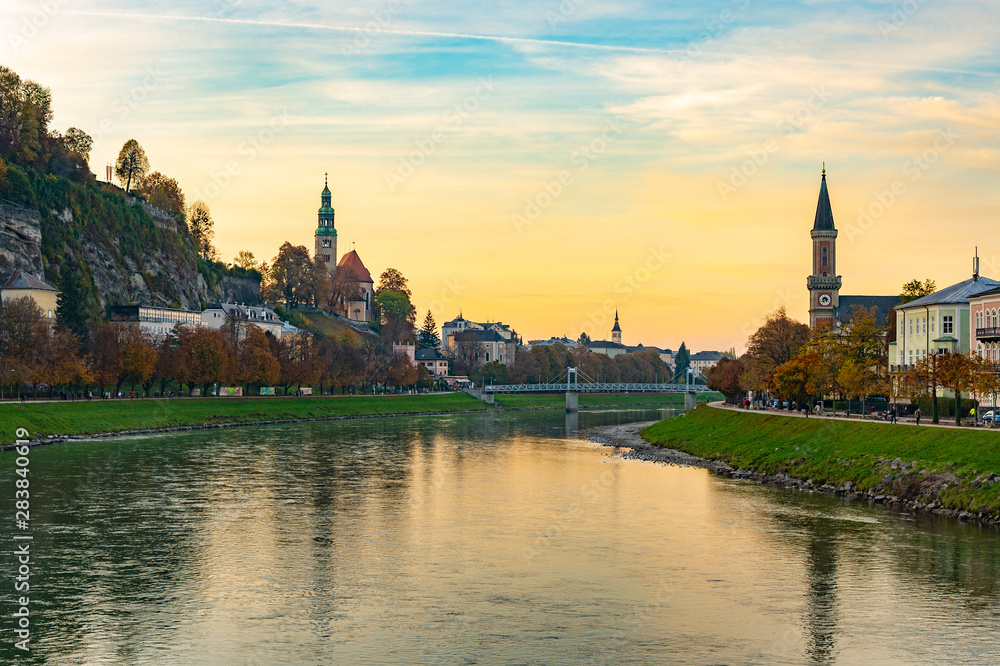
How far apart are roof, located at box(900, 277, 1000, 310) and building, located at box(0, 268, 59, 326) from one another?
9179 centimetres

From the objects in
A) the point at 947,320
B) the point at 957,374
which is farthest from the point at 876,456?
the point at 947,320

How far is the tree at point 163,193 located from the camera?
18015 cm

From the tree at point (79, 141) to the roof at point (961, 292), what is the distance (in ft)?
435

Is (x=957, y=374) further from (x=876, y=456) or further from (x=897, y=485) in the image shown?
(x=897, y=485)

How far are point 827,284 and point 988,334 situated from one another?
86.6 meters

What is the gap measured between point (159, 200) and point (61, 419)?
338ft

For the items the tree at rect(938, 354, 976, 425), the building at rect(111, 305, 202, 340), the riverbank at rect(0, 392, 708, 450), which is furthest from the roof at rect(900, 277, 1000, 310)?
the building at rect(111, 305, 202, 340)

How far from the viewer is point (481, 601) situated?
31.2 metres

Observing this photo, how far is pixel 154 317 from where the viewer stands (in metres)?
147

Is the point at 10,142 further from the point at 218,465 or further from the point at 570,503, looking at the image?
the point at 570,503

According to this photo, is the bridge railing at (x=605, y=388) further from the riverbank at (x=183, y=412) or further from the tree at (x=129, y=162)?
the tree at (x=129, y=162)

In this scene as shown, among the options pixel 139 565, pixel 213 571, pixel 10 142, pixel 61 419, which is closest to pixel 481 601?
pixel 213 571

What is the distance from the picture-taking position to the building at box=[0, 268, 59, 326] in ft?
383

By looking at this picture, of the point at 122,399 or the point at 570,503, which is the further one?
the point at 122,399
